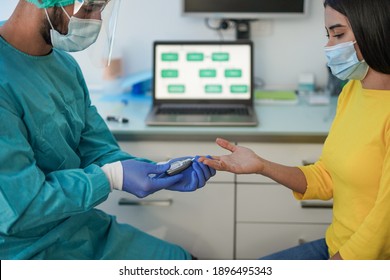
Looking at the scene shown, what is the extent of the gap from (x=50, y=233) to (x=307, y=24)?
154 cm

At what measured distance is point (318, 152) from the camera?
5.99 ft

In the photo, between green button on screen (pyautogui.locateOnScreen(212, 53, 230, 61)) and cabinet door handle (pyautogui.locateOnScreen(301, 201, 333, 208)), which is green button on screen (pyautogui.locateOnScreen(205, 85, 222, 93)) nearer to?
green button on screen (pyautogui.locateOnScreen(212, 53, 230, 61))

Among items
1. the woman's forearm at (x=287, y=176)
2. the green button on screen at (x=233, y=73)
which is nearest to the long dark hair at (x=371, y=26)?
the woman's forearm at (x=287, y=176)

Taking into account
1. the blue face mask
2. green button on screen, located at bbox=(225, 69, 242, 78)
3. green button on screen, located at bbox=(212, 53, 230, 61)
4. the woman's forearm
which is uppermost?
the blue face mask

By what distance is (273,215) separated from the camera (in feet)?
6.33

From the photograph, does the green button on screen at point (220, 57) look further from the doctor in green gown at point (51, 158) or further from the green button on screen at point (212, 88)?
the doctor in green gown at point (51, 158)

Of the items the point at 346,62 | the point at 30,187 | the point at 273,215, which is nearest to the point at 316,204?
the point at 273,215

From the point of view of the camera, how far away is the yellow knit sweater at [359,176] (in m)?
1.16

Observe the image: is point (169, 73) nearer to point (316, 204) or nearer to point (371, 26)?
point (316, 204)

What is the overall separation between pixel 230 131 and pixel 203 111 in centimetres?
25

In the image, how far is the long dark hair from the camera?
3.70 ft

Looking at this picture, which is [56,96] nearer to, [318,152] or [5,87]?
[5,87]

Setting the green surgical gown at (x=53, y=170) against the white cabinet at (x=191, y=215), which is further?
the white cabinet at (x=191, y=215)

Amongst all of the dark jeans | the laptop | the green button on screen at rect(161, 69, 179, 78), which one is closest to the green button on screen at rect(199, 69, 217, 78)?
the laptop
